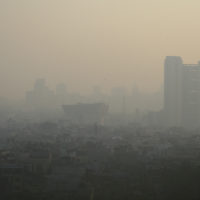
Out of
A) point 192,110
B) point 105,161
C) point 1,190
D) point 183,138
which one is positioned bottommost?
point 1,190

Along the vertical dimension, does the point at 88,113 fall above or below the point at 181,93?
below

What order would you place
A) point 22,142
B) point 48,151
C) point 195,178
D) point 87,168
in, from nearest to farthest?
point 195,178
point 87,168
point 48,151
point 22,142

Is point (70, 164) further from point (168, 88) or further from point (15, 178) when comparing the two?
point (168, 88)

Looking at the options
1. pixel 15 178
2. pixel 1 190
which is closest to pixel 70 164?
pixel 15 178

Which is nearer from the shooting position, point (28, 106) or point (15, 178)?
point (15, 178)

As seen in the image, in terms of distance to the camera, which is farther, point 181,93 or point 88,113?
point 88,113

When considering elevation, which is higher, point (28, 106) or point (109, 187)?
point (28, 106)

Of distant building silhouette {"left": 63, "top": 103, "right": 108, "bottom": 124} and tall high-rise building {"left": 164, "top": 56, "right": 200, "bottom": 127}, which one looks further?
distant building silhouette {"left": 63, "top": 103, "right": 108, "bottom": 124}

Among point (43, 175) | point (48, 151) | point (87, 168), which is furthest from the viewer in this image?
point (48, 151)
